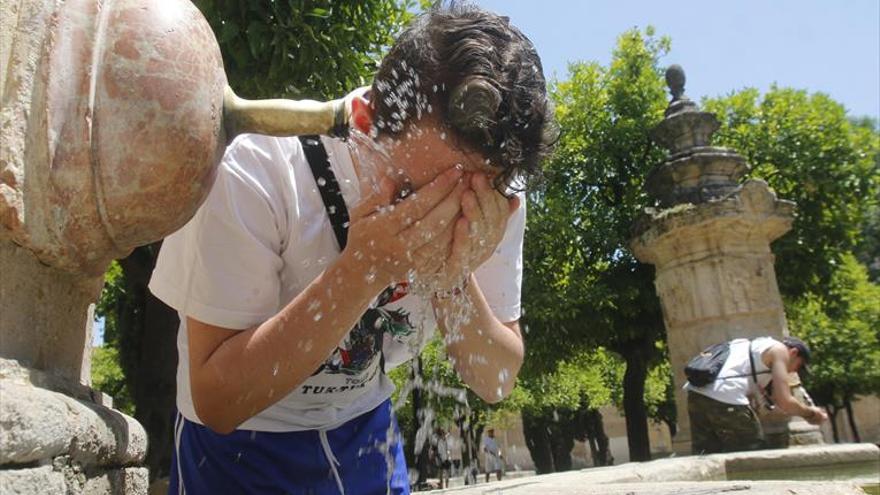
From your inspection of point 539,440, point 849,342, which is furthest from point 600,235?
point 539,440

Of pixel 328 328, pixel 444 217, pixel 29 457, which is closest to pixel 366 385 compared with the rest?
pixel 328 328

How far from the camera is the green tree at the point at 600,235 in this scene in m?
13.2

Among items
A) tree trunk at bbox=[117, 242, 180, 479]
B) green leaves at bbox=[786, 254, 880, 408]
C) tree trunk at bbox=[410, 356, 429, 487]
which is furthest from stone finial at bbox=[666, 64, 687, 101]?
green leaves at bbox=[786, 254, 880, 408]

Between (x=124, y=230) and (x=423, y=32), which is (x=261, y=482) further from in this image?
(x=423, y=32)

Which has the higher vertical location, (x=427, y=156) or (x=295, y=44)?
(x=295, y=44)

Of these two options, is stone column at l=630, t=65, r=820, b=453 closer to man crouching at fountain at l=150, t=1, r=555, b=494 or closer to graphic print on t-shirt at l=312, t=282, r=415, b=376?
graphic print on t-shirt at l=312, t=282, r=415, b=376

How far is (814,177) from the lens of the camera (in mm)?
13953

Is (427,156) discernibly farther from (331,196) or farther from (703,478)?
(703,478)

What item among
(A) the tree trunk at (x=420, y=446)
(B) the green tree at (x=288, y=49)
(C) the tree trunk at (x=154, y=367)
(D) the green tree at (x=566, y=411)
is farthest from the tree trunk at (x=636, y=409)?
(D) the green tree at (x=566, y=411)

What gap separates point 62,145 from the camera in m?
1.11

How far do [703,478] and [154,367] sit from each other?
463 centimetres

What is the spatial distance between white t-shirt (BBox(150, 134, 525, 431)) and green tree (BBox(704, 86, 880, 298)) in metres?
12.9

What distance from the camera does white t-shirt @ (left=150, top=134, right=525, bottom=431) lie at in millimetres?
1609

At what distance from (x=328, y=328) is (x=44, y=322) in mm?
485
